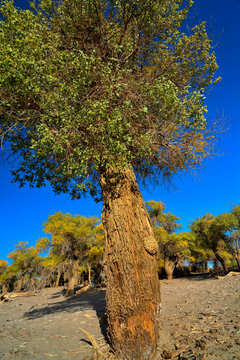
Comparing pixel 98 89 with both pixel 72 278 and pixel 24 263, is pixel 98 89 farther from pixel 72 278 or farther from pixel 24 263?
pixel 24 263

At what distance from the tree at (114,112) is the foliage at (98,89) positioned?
3 centimetres

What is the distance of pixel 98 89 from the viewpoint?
5.24 metres

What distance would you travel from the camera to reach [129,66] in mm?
6922

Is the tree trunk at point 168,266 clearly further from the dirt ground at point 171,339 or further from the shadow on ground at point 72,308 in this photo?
the dirt ground at point 171,339

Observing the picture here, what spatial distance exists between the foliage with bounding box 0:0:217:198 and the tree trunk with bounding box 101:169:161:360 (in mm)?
945

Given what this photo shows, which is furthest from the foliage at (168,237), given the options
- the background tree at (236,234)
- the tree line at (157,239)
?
the background tree at (236,234)

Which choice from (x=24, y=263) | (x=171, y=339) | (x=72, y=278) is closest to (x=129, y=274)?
(x=171, y=339)

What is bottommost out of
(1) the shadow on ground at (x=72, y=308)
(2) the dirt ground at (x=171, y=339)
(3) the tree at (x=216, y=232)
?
(1) the shadow on ground at (x=72, y=308)

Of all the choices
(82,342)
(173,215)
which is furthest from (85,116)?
(173,215)

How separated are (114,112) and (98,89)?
40.1 inches

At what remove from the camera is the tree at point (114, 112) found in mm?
4637

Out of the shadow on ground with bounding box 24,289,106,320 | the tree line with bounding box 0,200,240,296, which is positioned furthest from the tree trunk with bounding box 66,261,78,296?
the shadow on ground with bounding box 24,289,106,320

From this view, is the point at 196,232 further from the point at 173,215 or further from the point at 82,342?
the point at 82,342

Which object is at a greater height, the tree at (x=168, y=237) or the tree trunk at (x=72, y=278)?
the tree at (x=168, y=237)
